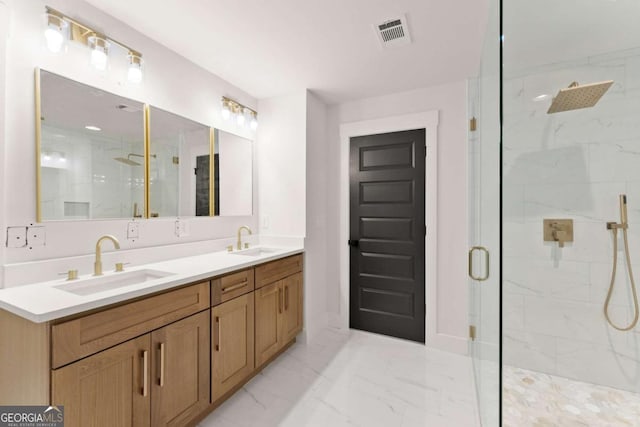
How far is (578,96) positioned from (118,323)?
110 inches

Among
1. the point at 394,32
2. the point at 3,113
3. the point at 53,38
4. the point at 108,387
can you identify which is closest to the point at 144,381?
the point at 108,387

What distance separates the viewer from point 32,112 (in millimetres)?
1338

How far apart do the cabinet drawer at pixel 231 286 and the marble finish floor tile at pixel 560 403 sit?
5.23ft

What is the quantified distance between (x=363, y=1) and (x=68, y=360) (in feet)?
6.91

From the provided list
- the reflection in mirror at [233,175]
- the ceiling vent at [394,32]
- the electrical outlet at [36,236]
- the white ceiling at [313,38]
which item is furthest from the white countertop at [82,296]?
the ceiling vent at [394,32]

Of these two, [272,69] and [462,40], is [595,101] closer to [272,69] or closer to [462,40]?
[462,40]

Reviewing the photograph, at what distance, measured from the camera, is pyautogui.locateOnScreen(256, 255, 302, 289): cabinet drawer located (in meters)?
2.02

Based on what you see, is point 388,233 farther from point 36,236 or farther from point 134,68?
point 36,236

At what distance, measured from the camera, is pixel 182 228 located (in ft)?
6.74

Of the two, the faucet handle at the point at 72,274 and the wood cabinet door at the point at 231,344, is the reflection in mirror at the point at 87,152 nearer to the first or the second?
the faucet handle at the point at 72,274

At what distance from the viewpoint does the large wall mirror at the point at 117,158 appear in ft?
4.58

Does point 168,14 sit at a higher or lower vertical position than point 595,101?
higher

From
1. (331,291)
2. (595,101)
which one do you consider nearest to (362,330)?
(331,291)

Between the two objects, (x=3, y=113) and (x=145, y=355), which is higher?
(x=3, y=113)
